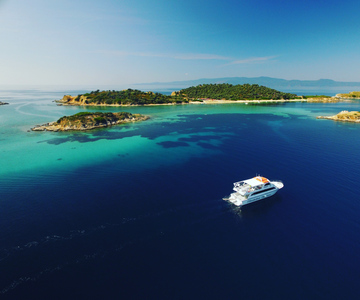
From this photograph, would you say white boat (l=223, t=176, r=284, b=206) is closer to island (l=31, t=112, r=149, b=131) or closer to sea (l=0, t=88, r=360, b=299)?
sea (l=0, t=88, r=360, b=299)

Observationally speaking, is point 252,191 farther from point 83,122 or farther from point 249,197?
point 83,122

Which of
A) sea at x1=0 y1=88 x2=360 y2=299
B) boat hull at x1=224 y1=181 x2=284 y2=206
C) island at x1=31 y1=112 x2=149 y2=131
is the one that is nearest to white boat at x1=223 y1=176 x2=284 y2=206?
boat hull at x1=224 y1=181 x2=284 y2=206

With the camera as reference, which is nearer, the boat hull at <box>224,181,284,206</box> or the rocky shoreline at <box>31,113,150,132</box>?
the boat hull at <box>224,181,284,206</box>

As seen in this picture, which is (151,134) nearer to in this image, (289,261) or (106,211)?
(106,211)

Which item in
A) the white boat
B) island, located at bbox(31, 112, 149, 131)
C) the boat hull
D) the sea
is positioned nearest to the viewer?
the sea

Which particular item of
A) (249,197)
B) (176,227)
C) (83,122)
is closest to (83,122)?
(83,122)

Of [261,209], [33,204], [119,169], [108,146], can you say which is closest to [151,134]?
[108,146]

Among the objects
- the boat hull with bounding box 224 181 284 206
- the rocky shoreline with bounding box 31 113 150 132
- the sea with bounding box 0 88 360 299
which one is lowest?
the sea with bounding box 0 88 360 299
